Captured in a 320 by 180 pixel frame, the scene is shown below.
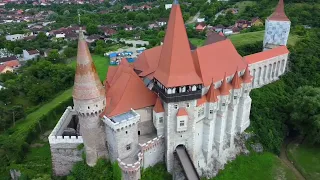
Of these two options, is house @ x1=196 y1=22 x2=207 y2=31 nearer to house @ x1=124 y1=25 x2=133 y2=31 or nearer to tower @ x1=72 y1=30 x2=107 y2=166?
house @ x1=124 y1=25 x2=133 y2=31

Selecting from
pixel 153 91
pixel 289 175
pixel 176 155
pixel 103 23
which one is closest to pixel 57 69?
pixel 153 91

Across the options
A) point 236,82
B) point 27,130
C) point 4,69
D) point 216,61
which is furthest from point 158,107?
point 4,69

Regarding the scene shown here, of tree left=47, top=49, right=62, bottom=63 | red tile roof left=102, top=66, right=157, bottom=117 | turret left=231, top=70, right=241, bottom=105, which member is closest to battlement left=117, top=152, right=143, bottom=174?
red tile roof left=102, top=66, right=157, bottom=117

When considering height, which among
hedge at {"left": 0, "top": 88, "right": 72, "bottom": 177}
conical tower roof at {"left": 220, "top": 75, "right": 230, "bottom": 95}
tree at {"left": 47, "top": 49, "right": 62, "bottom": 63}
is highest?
conical tower roof at {"left": 220, "top": 75, "right": 230, "bottom": 95}

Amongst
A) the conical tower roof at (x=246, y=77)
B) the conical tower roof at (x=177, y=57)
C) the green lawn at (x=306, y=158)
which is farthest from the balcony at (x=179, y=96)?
the green lawn at (x=306, y=158)

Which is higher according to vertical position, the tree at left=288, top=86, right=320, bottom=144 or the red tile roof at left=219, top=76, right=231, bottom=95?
the red tile roof at left=219, top=76, right=231, bottom=95
